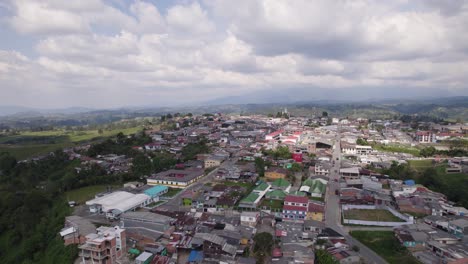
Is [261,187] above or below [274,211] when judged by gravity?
above

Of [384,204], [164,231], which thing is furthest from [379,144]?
[164,231]

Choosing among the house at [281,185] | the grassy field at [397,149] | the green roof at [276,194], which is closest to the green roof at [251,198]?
the green roof at [276,194]

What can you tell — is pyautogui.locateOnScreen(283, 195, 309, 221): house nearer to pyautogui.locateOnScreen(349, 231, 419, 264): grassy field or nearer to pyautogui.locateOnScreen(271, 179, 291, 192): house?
pyautogui.locateOnScreen(349, 231, 419, 264): grassy field

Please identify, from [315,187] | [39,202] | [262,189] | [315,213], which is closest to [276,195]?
[262,189]

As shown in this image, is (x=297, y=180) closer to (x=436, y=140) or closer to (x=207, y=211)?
(x=207, y=211)

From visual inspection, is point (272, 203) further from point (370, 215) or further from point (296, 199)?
point (370, 215)

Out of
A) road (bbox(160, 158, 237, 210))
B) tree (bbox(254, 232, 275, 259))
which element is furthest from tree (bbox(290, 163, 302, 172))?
tree (bbox(254, 232, 275, 259))
